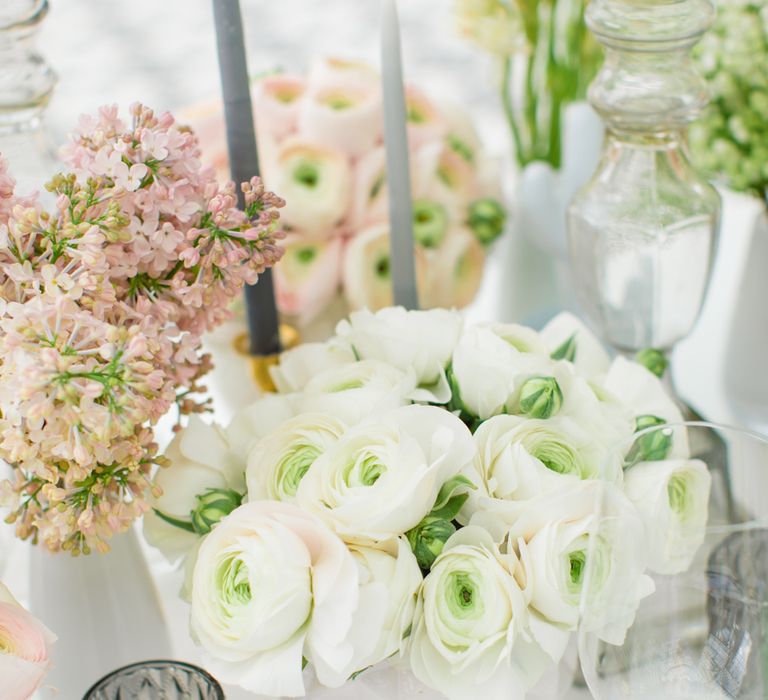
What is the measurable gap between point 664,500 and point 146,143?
26cm

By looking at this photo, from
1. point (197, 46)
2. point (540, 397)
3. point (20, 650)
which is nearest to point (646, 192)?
point (540, 397)

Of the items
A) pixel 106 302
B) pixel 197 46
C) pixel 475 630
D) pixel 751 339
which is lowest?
pixel 197 46

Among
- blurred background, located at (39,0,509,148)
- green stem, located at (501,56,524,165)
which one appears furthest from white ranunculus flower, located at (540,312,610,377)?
blurred background, located at (39,0,509,148)

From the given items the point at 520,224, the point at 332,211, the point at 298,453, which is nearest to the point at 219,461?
the point at 298,453

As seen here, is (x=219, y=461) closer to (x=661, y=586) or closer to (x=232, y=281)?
(x=232, y=281)

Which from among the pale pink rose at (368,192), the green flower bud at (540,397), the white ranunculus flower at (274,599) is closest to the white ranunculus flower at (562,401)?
the green flower bud at (540,397)

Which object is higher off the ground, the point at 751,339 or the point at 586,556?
the point at 586,556

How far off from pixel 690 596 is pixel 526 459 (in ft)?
0.33

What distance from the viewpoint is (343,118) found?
0.78 m

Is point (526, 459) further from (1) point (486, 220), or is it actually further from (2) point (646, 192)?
(1) point (486, 220)

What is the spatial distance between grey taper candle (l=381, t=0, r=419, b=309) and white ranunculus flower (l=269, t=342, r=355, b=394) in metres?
0.10

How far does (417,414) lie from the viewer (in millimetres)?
455

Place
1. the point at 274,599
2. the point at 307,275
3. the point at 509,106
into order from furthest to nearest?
the point at 509,106, the point at 307,275, the point at 274,599

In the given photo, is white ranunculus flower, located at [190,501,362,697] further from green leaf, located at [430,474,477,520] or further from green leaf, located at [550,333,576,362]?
green leaf, located at [550,333,576,362]
